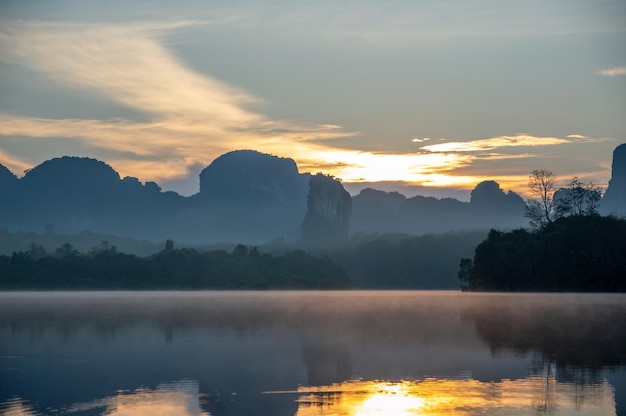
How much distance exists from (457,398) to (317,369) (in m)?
9.65

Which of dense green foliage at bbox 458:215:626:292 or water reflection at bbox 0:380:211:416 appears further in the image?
dense green foliage at bbox 458:215:626:292

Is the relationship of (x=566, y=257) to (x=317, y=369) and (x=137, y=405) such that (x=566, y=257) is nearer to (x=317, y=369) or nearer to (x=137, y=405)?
(x=317, y=369)

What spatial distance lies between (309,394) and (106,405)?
285 inches

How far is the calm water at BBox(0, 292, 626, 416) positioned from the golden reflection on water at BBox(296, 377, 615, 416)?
0.18 feet

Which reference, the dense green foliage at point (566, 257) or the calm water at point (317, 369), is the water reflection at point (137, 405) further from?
the dense green foliage at point (566, 257)

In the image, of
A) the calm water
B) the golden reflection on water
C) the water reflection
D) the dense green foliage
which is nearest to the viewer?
the water reflection

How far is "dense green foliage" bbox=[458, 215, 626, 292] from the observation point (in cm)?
13012

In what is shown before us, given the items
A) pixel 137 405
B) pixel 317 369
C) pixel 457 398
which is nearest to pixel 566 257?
pixel 317 369

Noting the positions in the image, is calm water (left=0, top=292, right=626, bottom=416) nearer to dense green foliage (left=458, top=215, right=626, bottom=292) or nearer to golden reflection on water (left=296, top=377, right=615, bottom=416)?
golden reflection on water (left=296, top=377, right=615, bottom=416)

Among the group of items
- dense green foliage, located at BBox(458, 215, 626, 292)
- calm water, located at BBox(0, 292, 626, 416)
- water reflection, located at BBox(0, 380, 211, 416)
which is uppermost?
dense green foliage, located at BBox(458, 215, 626, 292)

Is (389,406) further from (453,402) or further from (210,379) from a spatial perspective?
(210,379)

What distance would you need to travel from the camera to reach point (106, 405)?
28031 millimetres

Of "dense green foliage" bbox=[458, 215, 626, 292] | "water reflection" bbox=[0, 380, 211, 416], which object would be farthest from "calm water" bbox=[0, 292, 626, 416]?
"dense green foliage" bbox=[458, 215, 626, 292]

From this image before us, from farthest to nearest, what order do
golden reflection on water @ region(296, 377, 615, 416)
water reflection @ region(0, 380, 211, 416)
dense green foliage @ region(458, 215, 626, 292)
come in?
dense green foliage @ region(458, 215, 626, 292) < golden reflection on water @ region(296, 377, 615, 416) < water reflection @ region(0, 380, 211, 416)
